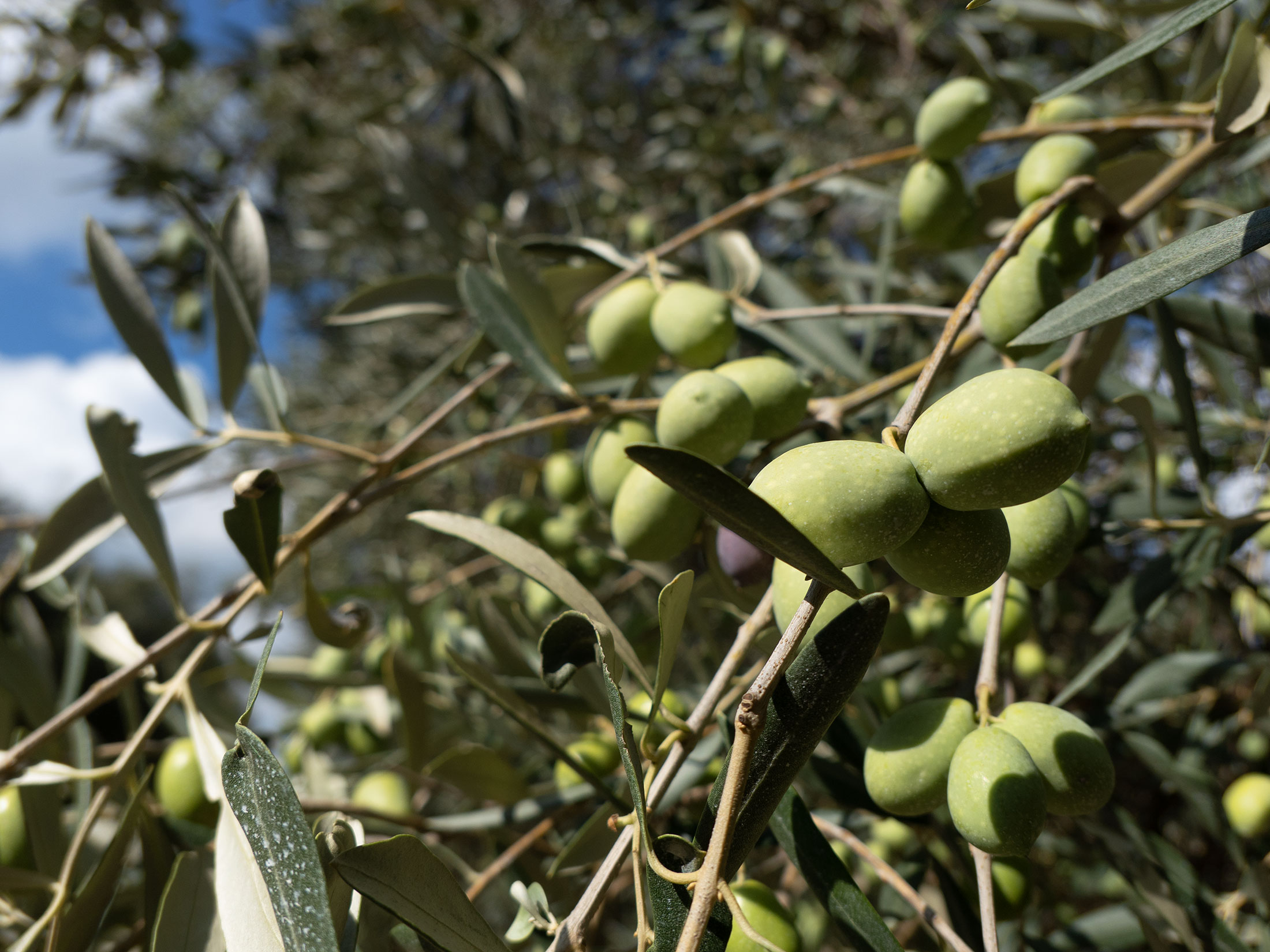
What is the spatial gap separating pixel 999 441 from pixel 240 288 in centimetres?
79

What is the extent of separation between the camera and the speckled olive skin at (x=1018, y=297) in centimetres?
61

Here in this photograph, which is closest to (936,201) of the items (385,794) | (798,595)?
(798,595)

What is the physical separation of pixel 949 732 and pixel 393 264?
318 centimetres

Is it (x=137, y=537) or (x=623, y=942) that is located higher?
(x=137, y=537)

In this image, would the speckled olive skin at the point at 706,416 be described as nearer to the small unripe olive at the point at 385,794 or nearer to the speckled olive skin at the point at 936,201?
the speckled olive skin at the point at 936,201

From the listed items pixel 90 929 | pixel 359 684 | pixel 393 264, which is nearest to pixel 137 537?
pixel 90 929

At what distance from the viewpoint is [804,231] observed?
191 cm

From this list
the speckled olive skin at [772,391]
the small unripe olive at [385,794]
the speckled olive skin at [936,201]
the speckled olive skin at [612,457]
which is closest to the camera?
the speckled olive skin at [772,391]

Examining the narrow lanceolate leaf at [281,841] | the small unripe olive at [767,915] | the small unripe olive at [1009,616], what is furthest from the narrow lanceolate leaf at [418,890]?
the small unripe olive at [1009,616]

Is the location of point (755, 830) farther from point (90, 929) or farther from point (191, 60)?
point (191, 60)

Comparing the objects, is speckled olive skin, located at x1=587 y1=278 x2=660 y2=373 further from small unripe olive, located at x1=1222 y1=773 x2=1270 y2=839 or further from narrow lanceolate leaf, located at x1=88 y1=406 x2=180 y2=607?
small unripe olive, located at x1=1222 y1=773 x2=1270 y2=839

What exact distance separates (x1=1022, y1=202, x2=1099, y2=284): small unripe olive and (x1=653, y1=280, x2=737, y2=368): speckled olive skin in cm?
26

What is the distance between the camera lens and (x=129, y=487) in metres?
0.74

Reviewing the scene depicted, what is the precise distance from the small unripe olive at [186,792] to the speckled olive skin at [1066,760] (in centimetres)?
77
